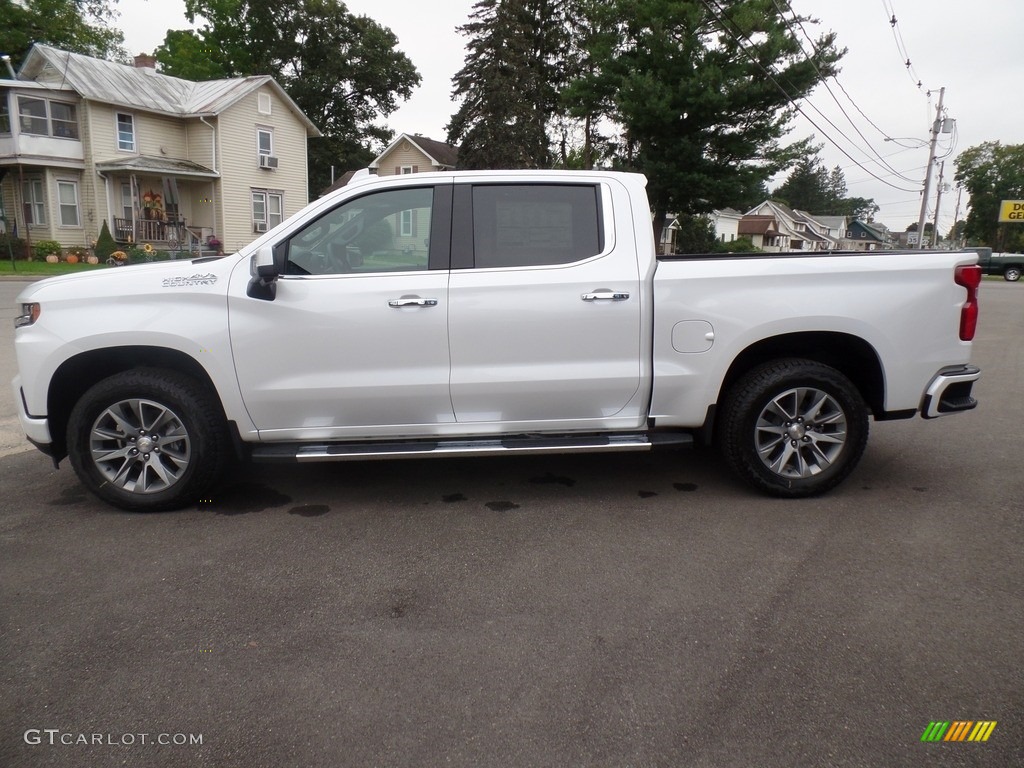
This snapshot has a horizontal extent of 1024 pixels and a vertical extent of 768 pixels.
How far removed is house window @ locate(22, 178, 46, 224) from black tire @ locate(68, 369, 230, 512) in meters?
31.5

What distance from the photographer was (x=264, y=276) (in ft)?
13.9

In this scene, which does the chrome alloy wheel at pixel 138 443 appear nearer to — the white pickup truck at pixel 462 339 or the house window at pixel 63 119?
the white pickup truck at pixel 462 339

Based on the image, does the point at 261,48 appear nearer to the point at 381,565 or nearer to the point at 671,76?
the point at 671,76

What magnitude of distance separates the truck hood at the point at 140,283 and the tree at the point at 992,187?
9166 centimetres

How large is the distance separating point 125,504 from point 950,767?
433 cm

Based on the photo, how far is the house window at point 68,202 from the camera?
30.4m

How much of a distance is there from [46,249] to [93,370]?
28982mm

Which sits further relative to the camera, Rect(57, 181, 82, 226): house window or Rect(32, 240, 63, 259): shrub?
Rect(57, 181, 82, 226): house window

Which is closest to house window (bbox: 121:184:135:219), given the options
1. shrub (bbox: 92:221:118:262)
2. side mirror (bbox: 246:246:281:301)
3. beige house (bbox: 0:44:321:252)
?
beige house (bbox: 0:44:321:252)

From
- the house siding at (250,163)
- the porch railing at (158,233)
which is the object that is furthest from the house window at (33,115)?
the house siding at (250,163)

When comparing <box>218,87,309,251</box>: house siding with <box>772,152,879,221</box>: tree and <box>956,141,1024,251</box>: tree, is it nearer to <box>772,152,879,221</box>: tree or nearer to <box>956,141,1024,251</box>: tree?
<box>956,141,1024,251</box>: tree

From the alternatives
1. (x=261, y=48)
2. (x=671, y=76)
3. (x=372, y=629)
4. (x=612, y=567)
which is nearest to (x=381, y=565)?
(x=372, y=629)

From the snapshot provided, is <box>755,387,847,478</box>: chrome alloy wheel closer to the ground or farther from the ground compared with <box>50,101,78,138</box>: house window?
closer to the ground

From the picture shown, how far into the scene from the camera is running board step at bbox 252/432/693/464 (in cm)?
442
